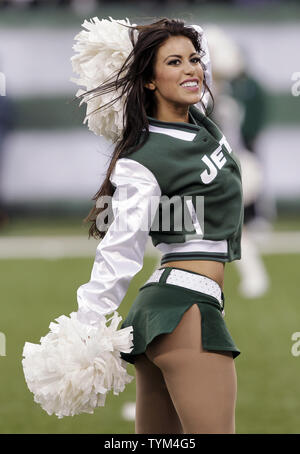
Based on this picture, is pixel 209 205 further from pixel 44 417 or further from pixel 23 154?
pixel 23 154

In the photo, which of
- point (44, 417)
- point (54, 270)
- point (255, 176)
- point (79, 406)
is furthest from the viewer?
point (54, 270)

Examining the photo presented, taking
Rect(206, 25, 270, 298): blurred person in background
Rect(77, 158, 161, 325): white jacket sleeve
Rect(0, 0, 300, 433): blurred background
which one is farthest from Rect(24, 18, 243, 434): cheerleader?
Rect(0, 0, 300, 433): blurred background

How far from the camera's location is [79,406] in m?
2.91

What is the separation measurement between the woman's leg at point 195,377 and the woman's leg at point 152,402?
137mm

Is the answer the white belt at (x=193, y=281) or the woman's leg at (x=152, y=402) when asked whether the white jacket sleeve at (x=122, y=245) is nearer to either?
the white belt at (x=193, y=281)

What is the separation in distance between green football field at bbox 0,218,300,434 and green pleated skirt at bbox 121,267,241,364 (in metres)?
1.78

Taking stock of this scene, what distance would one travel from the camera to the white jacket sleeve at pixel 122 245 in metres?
2.88

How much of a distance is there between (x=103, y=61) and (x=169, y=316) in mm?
907

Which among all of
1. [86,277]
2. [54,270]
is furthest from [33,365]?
[54,270]

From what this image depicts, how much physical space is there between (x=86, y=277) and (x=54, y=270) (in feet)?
2.36

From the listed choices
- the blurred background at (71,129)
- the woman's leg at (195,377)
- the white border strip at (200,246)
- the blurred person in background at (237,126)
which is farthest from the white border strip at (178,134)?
the blurred background at (71,129)

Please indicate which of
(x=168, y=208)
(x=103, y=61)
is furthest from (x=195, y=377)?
(x=103, y=61)
